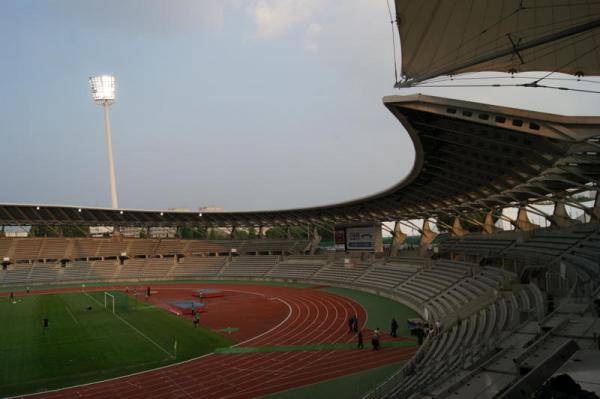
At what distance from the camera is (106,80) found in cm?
8000

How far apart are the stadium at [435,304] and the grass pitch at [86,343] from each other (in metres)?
0.13

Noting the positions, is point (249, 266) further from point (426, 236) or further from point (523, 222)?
point (523, 222)

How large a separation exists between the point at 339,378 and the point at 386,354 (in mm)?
3956

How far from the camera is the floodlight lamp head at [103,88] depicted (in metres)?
79.4

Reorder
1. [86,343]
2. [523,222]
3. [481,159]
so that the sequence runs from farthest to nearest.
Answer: [523,222] → [481,159] → [86,343]

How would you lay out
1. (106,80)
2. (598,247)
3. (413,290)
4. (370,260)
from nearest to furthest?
(598,247) < (413,290) < (370,260) < (106,80)

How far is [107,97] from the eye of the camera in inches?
3130

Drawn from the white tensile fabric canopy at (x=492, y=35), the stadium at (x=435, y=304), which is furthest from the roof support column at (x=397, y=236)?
the white tensile fabric canopy at (x=492, y=35)

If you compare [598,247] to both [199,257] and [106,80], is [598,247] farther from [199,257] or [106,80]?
[106,80]

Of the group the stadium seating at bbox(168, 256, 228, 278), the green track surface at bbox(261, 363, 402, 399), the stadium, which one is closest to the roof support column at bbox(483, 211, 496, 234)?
the stadium

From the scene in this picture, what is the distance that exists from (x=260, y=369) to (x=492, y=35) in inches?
673

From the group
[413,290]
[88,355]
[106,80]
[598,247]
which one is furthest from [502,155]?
[106,80]

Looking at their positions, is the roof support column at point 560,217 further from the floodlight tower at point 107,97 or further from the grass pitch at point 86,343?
the floodlight tower at point 107,97

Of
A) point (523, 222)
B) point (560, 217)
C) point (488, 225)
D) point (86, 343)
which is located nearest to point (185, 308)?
point (86, 343)
